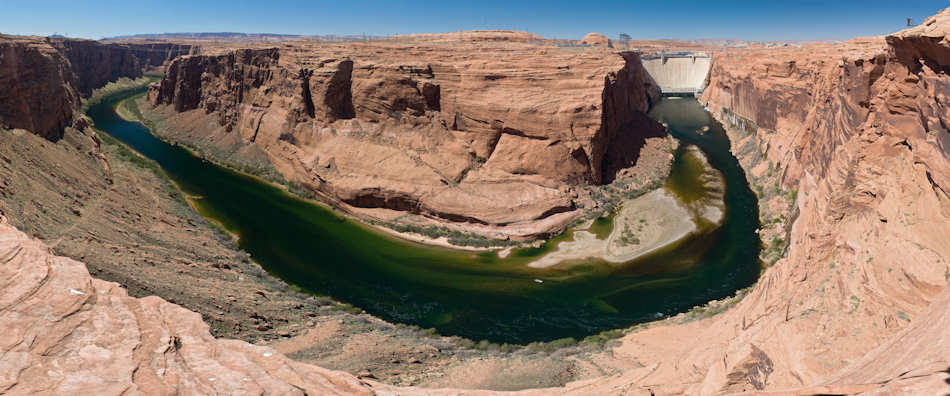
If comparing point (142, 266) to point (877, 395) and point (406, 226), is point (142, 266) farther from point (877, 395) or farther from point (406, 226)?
point (877, 395)

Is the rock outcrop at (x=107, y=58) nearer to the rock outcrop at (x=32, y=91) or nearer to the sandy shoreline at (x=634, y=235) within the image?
the rock outcrop at (x=32, y=91)

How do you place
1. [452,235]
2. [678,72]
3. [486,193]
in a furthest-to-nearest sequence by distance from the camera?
[678,72]
[486,193]
[452,235]

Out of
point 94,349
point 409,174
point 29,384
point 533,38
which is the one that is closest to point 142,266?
point 94,349

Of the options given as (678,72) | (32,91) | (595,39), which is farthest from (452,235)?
(678,72)

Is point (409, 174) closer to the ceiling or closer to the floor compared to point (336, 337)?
closer to the ceiling

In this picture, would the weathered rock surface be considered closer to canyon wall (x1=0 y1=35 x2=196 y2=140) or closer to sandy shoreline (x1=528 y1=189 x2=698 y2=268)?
sandy shoreline (x1=528 y1=189 x2=698 y2=268)

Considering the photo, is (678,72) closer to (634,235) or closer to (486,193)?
(634,235)

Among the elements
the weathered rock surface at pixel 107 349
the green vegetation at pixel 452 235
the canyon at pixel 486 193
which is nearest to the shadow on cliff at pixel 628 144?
the canyon at pixel 486 193
